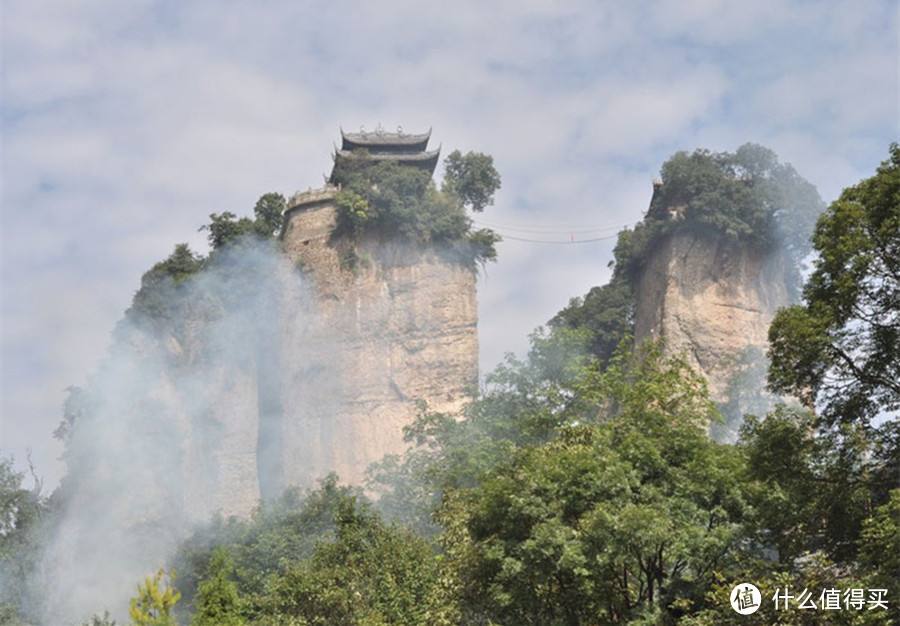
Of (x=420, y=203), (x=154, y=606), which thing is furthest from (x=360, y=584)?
(x=420, y=203)

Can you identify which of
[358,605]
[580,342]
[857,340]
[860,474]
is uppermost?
[580,342]

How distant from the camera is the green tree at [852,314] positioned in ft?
35.3

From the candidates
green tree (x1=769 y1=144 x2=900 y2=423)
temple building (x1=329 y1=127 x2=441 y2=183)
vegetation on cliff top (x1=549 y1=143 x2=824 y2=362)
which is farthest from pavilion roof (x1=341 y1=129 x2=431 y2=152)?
green tree (x1=769 y1=144 x2=900 y2=423)

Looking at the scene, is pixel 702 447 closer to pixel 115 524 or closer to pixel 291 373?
pixel 291 373

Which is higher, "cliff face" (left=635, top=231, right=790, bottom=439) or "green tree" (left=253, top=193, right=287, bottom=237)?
"green tree" (left=253, top=193, right=287, bottom=237)

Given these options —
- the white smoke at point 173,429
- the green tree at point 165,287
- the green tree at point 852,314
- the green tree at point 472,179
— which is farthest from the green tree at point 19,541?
the green tree at point 852,314

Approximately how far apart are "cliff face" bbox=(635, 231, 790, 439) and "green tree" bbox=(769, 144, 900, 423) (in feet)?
52.2

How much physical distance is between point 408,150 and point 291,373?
6972 millimetres

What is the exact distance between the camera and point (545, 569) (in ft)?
40.9

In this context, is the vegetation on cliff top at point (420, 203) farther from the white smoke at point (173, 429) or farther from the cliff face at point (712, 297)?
the cliff face at point (712, 297)

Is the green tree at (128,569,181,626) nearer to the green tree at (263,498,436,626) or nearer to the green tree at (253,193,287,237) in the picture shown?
the green tree at (263,498,436,626)

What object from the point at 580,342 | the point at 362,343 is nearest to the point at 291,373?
the point at 362,343

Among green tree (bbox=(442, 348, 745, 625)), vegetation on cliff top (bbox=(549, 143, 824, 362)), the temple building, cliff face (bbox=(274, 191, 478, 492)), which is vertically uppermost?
the temple building

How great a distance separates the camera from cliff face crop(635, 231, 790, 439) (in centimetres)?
2748
